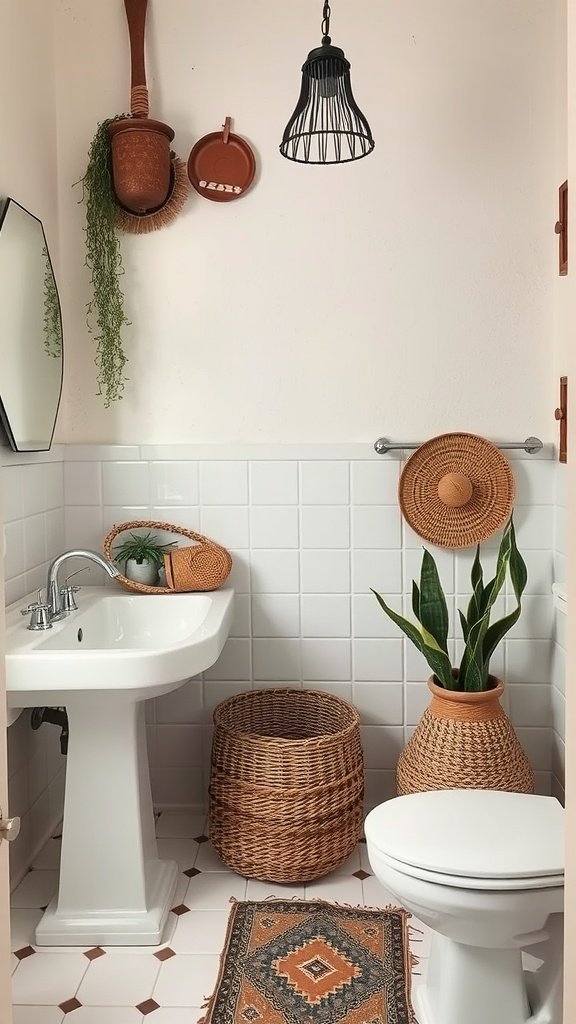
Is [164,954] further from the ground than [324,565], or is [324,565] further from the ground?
[324,565]

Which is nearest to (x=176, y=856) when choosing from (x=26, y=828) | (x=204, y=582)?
(x=26, y=828)

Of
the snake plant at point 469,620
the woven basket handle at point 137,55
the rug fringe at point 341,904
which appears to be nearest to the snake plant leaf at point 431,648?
the snake plant at point 469,620

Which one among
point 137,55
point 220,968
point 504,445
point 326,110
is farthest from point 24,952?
point 137,55

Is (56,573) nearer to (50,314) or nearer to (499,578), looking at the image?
(50,314)

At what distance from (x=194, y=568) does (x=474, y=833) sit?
113 cm

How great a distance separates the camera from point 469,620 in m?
2.38

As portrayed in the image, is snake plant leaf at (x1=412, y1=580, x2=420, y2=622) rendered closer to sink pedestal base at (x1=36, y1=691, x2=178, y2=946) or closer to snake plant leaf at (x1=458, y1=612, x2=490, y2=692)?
snake plant leaf at (x1=458, y1=612, x2=490, y2=692)

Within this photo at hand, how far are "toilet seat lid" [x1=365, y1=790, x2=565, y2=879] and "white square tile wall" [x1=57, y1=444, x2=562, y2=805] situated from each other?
2.47 ft

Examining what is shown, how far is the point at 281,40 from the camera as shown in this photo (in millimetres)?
2523

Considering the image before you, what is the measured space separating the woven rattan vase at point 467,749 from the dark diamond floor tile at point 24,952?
100 cm

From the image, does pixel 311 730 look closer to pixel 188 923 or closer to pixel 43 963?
pixel 188 923

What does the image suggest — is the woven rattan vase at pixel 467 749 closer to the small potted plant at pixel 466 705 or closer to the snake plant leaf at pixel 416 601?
the small potted plant at pixel 466 705

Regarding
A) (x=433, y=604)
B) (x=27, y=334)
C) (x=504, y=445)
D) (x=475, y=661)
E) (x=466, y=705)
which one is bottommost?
(x=466, y=705)

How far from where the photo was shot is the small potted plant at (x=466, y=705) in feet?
7.22
